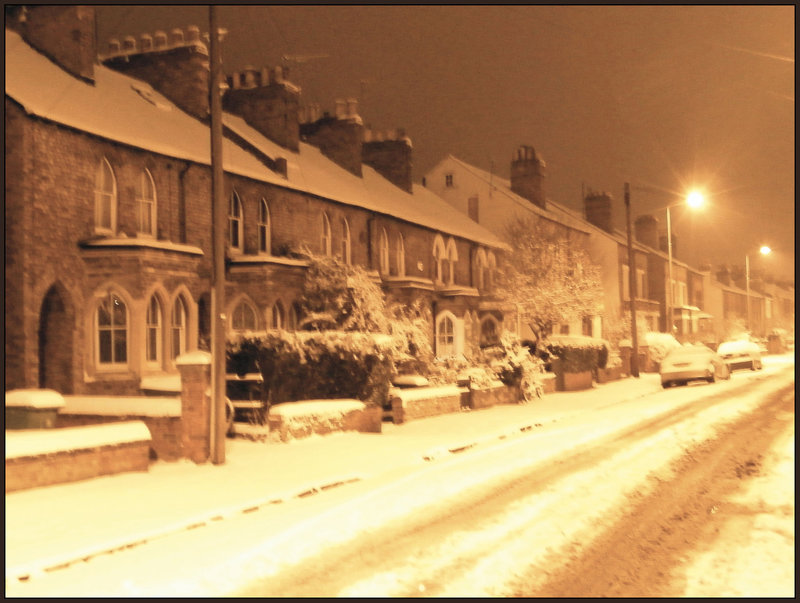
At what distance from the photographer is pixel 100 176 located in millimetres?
18422

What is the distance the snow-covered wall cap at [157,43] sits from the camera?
76.1ft

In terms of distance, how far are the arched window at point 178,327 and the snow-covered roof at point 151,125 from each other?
140 inches

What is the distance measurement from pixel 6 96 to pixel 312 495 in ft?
34.6

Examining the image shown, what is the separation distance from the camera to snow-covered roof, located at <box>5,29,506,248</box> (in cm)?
1758

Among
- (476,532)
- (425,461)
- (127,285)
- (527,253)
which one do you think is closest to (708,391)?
(527,253)

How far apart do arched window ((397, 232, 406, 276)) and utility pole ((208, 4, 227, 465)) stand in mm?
18127

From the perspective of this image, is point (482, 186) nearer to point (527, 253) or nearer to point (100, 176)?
point (527, 253)

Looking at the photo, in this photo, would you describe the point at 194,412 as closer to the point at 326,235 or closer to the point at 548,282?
the point at 326,235

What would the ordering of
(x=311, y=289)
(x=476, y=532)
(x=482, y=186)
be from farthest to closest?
(x=482, y=186), (x=311, y=289), (x=476, y=532)

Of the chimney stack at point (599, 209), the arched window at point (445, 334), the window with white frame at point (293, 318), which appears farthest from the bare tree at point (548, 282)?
the chimney stack at point (599, 209)

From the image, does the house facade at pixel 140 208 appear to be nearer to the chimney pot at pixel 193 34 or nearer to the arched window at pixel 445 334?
the chimney pot at pixel 193 34

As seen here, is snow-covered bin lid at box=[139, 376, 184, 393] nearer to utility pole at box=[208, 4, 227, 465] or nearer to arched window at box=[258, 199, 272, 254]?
utility pole at box=[208, 4, 227, 465]

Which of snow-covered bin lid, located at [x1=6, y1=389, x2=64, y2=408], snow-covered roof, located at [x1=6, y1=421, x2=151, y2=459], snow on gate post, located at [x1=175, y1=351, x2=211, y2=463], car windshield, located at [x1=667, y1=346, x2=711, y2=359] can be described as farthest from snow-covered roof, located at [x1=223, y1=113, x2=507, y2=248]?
snow-covered roof, located at [x1=6, y1=421, x2=151, y2=459]

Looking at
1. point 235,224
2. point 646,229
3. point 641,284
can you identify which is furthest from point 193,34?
point 646,229
